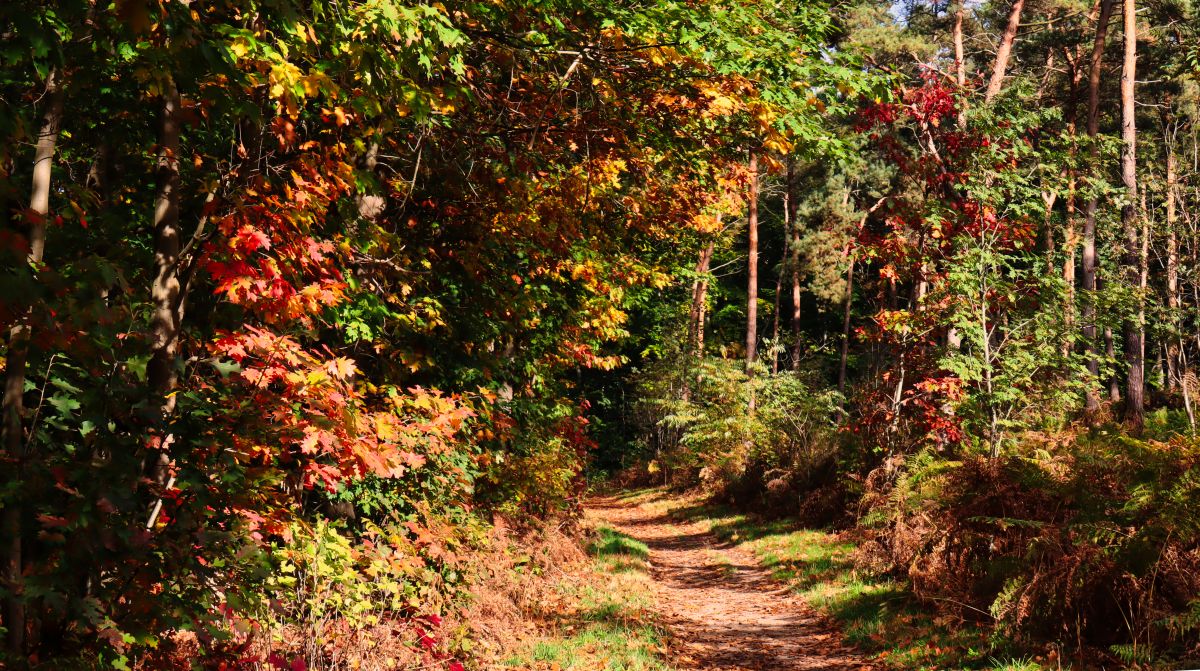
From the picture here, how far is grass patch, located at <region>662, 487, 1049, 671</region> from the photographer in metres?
7.75

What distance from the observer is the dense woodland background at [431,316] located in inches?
147

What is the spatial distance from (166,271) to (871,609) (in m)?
8.66

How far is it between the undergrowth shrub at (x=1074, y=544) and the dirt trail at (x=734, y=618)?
1.38 meters

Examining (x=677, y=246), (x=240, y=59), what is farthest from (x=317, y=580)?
(x=677, y=246)

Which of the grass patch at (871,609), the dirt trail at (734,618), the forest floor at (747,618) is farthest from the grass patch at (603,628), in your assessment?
the grass patch at (871,609)

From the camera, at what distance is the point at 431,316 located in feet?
27.9

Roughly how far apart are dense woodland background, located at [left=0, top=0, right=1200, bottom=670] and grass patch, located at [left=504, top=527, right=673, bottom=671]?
1.00 meters

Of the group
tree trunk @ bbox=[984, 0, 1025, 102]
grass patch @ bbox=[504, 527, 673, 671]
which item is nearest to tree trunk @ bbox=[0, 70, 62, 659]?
grass patch @ bbox=[504, 527, 673, 671]

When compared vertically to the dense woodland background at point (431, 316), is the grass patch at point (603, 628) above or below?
below

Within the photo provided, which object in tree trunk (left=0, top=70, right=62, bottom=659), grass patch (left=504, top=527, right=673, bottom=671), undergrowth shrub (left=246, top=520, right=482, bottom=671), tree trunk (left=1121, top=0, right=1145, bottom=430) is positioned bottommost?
grass patch (left=504, top=527, right=673, bottom=671)

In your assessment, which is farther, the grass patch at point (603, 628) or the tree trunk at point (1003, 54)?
the tree trunk at point (1003, 54)

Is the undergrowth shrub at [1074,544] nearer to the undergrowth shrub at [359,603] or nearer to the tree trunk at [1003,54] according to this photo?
the undergrowth shrub at [359,603]

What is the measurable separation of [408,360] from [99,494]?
17.4 feet

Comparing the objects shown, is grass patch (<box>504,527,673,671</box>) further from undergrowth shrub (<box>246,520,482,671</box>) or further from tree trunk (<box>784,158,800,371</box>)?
tree trunk (<box>784,158,800,371</box>)
